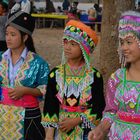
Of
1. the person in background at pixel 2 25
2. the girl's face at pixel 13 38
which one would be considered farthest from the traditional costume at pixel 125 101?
the person in background at pixel 2 25

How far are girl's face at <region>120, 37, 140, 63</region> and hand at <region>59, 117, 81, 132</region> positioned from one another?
72 cm

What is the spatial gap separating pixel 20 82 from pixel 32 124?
0.40 m

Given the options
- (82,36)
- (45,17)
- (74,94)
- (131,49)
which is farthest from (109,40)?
(45,17)

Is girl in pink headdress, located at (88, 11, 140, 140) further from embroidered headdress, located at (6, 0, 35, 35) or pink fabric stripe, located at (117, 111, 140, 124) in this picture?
embroidered headdress, located at (6, 0, 35, 35)

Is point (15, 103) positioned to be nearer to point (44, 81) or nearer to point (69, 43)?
point (44, 81)

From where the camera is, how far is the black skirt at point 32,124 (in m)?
3.89

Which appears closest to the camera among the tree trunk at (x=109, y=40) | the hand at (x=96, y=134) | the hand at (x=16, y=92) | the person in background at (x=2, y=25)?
the hand at (x=96, y=134)

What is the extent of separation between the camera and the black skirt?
3.89m

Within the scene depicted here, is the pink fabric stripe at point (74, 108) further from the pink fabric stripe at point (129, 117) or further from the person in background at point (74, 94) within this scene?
the pink fabric stripe at point (129, 117)

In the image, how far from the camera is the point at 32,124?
12.9 ft

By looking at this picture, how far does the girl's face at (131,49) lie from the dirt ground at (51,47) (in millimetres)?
7078

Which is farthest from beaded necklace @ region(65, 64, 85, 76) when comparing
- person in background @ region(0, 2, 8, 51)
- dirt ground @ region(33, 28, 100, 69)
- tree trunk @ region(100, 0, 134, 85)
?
dirt ground @ region(33, 28, 100, 69)

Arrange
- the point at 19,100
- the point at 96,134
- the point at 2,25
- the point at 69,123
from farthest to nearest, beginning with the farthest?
the point at 2,25
the point at 19,100
the point at 69,123
the point at 96,134

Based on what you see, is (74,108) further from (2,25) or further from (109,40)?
(2,25)
